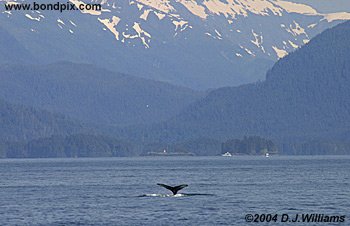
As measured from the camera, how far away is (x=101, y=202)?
143 meters

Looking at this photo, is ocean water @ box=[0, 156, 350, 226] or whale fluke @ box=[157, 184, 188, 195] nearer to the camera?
ocean water @ box=[0, 156, 350, 226]

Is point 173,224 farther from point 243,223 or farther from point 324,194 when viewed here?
point 324,194

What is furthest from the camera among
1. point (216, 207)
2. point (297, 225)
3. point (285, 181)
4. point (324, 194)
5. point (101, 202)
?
point (285, 181)

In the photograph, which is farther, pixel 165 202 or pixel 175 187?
pixel 175 187

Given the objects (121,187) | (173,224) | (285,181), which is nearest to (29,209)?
(173,224)

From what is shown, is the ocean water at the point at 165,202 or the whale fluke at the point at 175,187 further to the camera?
the whale fluke at the point at 175,187

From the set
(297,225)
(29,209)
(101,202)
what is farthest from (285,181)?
(297,225)

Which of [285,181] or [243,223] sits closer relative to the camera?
[243,223]

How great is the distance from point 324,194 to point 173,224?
136 feet

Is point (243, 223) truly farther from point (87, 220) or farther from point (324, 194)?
point (324, 194)

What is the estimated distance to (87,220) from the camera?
119375 mm

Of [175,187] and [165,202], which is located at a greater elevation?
[175,187]

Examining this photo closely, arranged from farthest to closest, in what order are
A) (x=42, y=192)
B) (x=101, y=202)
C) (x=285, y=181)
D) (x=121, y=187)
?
1. (x=285, y=181)
2. (x=121, y=187)
3. (x=42, y=192)
4. (x=101, y=202)

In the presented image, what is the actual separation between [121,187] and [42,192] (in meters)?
16.4
